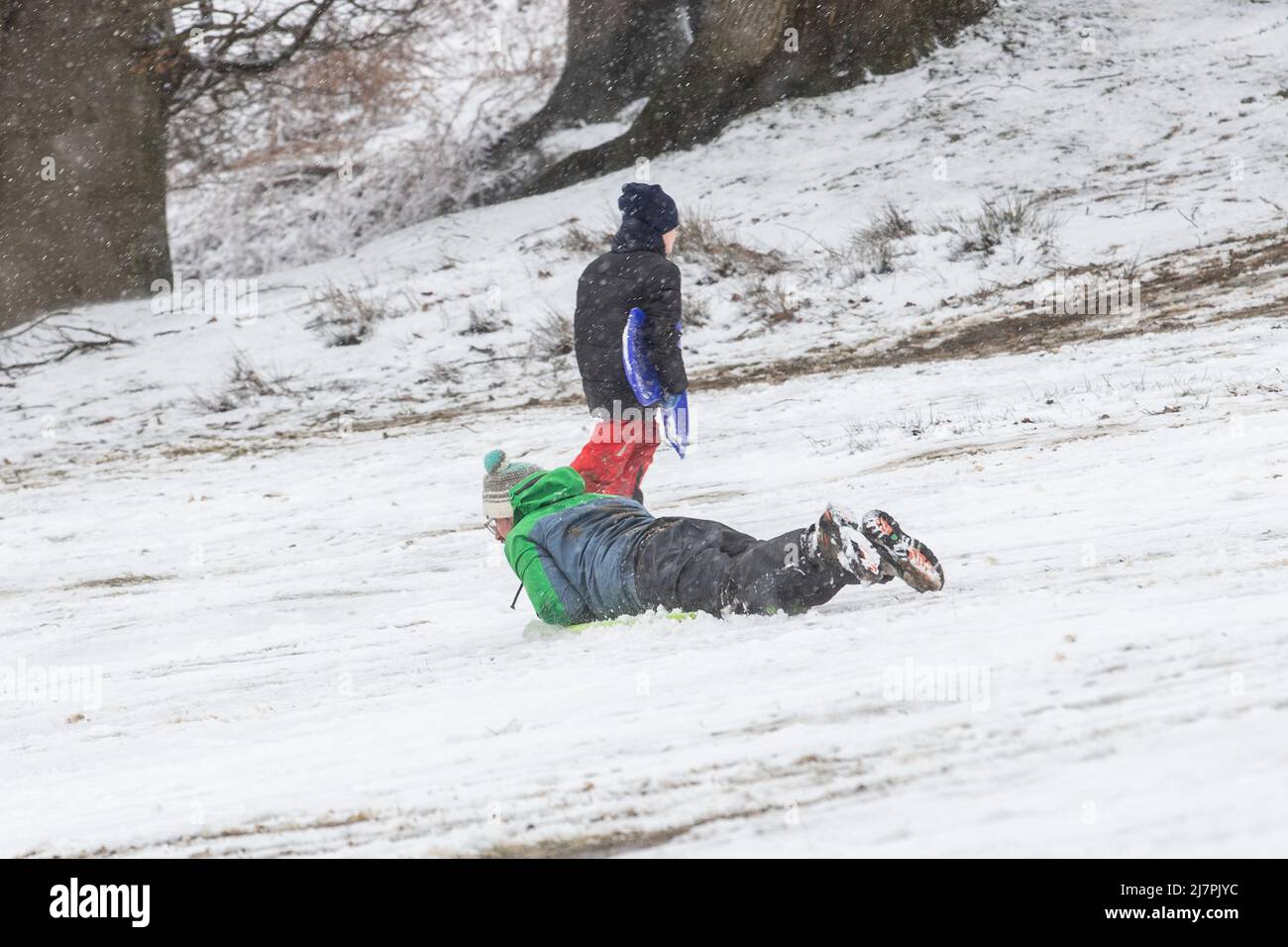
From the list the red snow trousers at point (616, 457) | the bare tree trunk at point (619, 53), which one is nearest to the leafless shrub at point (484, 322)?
the bare tree trunk at point (619, 53)

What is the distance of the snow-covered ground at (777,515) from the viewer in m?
2.40

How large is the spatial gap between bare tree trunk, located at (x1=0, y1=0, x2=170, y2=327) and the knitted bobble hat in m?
9.91

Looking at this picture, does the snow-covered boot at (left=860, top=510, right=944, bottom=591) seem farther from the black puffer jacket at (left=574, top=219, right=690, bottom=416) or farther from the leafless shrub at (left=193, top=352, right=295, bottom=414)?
the leafless shrub at (left=193, top=352, right=295, bottom=414)

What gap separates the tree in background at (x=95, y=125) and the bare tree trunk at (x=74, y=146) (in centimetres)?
1

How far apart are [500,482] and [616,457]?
1.06 metres

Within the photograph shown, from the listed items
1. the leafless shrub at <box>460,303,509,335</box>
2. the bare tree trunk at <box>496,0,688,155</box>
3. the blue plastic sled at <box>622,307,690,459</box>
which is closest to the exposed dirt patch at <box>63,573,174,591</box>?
the blue plastic sled at <box>622,307,690,459</box>

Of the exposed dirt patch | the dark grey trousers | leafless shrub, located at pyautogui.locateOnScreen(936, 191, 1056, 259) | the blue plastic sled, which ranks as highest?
leafless shrub, located at pyautogui.locateOnScreen(936, 191, 1056, 259)

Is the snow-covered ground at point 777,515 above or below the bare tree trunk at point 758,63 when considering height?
below

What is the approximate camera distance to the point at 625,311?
210 inches

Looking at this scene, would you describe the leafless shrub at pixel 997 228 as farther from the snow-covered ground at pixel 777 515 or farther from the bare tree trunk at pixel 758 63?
the bare tree trunk at pixel 758 63

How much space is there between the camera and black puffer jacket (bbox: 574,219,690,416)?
5.32m

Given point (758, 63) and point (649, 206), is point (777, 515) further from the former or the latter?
point (758, 63)

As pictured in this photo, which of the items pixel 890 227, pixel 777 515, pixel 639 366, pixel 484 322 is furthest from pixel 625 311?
pixel 890 227

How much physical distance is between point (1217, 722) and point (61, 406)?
10.7 meters
